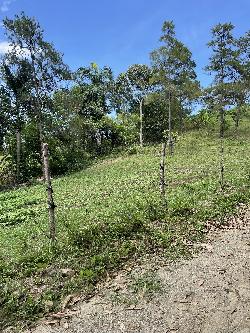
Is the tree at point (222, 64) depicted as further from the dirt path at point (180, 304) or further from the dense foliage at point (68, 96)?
the dirt path at point (180, 304)

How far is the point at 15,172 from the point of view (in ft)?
124

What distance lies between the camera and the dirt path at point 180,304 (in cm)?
749

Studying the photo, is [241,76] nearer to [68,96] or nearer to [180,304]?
[68,96]

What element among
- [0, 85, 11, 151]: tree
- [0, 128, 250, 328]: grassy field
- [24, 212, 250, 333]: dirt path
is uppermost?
[0, 85, 11, 151]: tree

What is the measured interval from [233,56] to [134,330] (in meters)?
36.5

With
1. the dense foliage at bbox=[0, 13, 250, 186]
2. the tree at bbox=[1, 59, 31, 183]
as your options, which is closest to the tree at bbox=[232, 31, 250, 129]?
the dense foliage at bbox=[0, 13, 250, 186]

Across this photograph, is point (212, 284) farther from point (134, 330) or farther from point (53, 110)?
point (53, 110)

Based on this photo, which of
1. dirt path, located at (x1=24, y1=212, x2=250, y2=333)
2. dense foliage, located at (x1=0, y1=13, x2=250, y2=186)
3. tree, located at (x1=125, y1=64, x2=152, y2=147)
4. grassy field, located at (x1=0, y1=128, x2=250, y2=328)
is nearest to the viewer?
dirt path, located at (x1=24, y1=212, x2=250, y2=333)

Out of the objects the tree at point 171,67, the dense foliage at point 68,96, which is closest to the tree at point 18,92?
the dense foliage at point 68,96

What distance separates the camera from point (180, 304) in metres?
8.06

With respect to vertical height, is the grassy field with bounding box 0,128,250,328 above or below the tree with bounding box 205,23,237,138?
below

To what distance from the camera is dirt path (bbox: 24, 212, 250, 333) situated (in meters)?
7.49

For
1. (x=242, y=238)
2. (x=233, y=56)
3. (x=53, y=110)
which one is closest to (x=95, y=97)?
(x=53, y=110)

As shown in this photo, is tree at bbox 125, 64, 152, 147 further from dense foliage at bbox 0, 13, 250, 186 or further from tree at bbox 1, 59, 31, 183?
tree at bbox 1, 59, 31, 183
